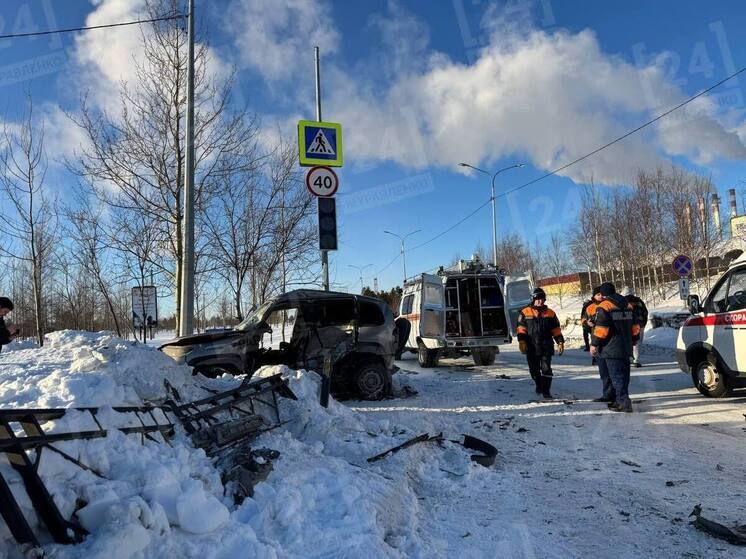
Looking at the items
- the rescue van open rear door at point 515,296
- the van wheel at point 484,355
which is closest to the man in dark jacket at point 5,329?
the van wheel at point 484,355

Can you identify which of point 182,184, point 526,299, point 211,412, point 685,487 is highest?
point 182,184

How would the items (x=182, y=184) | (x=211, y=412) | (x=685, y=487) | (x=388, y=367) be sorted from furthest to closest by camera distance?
1. (x=182, y=184)
2. (x=388, y=367)
3. (x=211, y=412)
4. (x=685, y=487)

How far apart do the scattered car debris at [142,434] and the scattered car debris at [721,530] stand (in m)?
3.10

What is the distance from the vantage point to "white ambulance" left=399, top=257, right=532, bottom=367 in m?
12.8

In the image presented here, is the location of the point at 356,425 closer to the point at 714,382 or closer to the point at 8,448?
the point at 8,448

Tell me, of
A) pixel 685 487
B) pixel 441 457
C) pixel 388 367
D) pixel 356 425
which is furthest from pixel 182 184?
pixel 685 487

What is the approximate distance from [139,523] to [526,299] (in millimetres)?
11499

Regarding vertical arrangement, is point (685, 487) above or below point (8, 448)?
below

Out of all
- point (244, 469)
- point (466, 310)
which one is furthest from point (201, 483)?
point (466, 310)

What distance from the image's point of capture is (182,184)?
11.9m

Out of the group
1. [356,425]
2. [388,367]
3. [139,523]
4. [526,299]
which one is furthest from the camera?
[526,299]

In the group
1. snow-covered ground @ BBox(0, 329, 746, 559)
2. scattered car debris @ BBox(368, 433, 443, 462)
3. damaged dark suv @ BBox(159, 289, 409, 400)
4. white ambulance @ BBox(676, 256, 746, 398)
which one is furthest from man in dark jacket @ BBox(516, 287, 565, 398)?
scattered car debris @ BBox(368, 433, 443, 462)

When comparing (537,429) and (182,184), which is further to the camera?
(182,184)

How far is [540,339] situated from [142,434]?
6.82m
